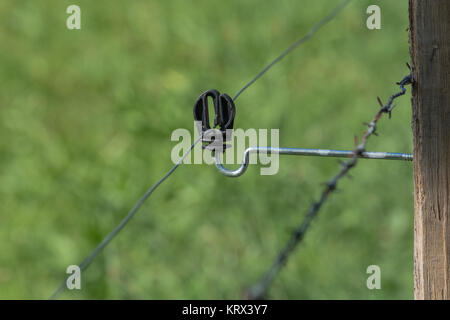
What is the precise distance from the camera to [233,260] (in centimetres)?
316

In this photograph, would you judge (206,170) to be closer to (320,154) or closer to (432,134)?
(320,154)

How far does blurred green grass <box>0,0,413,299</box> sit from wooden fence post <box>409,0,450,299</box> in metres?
1.68

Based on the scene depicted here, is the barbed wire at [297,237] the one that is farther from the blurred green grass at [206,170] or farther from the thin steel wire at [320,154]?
the blurred green grass at [206,170]

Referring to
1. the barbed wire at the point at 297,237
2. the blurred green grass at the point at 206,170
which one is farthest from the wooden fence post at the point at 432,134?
the blurred green grass at the point at 206,170

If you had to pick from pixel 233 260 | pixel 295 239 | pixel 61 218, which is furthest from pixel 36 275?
pixel 295 239

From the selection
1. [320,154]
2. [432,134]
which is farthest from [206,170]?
[432,134]

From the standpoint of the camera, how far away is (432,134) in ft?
3.90

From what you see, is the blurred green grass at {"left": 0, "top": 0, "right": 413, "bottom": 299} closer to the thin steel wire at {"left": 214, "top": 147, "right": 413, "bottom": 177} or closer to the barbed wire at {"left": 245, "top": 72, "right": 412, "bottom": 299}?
the thin steel wire at {"left": 214, "top": 147, "right": 413, "bottom": 177}

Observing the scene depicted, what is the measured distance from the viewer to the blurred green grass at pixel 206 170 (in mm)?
3082

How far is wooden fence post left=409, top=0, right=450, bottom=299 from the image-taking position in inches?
46.4

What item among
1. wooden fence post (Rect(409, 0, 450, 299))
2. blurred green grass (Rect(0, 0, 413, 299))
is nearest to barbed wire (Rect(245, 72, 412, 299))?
wooden fence post (Rect(409, 0, 450, 299))

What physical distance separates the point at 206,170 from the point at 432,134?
2.24m

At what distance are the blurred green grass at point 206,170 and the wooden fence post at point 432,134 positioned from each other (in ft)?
5.52
